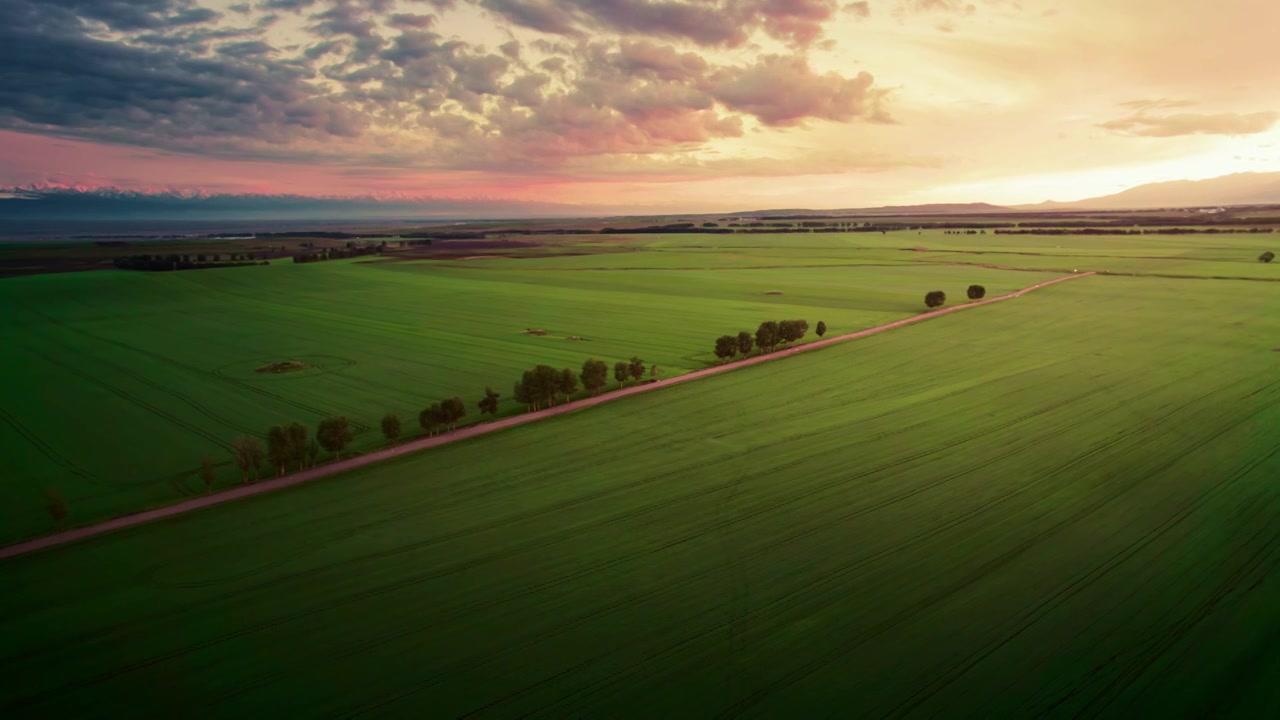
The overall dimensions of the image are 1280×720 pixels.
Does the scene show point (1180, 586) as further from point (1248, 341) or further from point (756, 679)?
point (1248, 341)

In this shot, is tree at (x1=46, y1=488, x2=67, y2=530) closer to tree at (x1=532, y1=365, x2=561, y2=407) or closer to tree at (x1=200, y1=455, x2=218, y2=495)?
tree at (x1=200, y1=455, x2=218, y2=495)

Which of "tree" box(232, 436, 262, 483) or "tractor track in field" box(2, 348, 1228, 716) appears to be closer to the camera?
"tractor track in field" box(2, 348, 1228, 716)

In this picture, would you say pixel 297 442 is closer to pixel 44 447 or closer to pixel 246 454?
pixel 246 454

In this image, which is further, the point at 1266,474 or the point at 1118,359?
the point at 1118,359

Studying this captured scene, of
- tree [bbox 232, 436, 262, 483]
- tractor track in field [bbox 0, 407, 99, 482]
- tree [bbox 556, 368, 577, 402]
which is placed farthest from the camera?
tree [bbox 556, 368, 577, 402]

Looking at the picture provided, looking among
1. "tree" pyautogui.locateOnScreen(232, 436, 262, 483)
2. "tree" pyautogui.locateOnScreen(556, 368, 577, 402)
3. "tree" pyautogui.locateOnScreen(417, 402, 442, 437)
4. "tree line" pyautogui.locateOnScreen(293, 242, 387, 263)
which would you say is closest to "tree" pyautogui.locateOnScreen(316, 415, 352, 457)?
"tree" pyautogui.locateOnScreen(232, 436, 262, 483)

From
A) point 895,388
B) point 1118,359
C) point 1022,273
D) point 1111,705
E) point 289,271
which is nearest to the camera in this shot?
point 1111,705

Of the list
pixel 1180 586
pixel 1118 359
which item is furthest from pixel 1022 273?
pixel 1180 586
